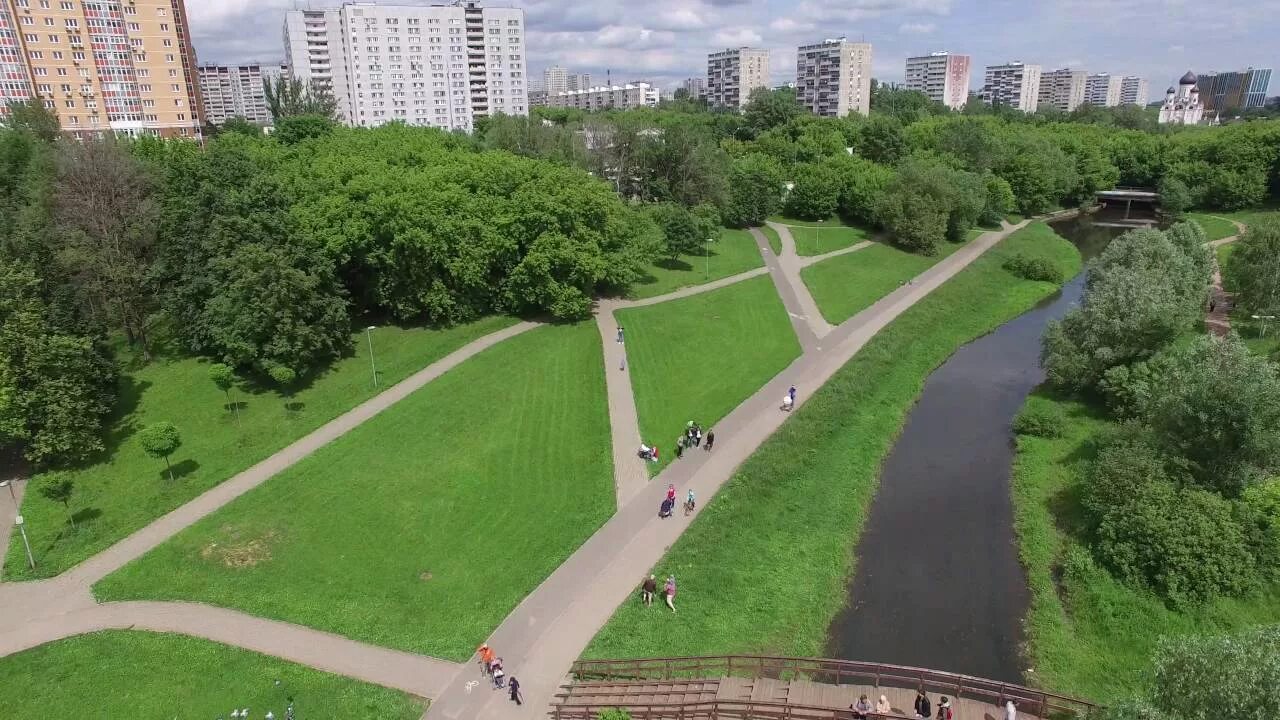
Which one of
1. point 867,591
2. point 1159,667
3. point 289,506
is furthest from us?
point 289,506

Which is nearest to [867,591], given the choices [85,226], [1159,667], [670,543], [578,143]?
[670,543]

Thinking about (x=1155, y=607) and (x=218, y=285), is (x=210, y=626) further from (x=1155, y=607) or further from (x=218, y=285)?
(x=1155, y=607)

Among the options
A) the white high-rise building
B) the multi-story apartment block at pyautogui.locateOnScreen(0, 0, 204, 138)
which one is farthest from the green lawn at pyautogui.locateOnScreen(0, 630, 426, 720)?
the white high-rise building

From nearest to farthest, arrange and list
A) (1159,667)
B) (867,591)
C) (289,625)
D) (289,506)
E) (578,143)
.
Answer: (1159,667) → (289,625) → (867,591) → (289,506) → (578,143)

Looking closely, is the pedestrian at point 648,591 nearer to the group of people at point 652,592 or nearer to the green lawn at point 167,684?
the group of people at point 652,592

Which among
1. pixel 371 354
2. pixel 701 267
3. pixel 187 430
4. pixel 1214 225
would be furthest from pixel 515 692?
pixel 1214 225
